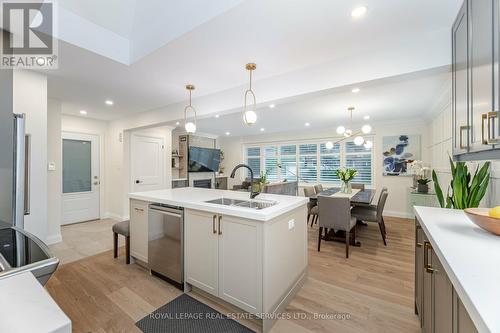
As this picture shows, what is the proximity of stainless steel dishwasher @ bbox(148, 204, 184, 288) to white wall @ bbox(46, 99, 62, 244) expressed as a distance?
2.46 meters

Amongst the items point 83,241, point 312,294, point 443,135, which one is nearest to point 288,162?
point 443,135

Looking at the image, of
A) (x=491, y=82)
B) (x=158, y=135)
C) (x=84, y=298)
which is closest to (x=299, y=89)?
(x=491, y=82)

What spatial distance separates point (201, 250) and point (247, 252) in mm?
544

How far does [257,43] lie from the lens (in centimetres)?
206

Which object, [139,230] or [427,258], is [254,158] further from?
[427,258]

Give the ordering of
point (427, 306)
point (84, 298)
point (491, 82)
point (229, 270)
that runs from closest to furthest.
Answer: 1. point (491, 82)
2. point (427, 306)
3. point (229, 270)
4. point (84, 298)

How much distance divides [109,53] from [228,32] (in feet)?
4.73

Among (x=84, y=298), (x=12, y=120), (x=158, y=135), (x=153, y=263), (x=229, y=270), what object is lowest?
(x=84, y=298)

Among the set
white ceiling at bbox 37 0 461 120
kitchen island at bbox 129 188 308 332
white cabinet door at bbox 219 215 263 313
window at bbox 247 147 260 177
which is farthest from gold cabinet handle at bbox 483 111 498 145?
window at bbox 247 147 260 177

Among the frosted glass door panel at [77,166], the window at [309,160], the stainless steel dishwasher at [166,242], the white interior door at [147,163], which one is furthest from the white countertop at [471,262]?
the frosted glass door panel at [77,166]

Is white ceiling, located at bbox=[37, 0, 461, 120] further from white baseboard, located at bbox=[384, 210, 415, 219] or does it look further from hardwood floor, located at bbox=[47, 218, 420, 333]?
white baseboard, located at bbox=[384, 210, 415, 219]

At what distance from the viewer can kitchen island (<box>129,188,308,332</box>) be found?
1.71 metres

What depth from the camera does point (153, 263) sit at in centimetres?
248

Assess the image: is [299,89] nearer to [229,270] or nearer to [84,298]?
[229,270]
